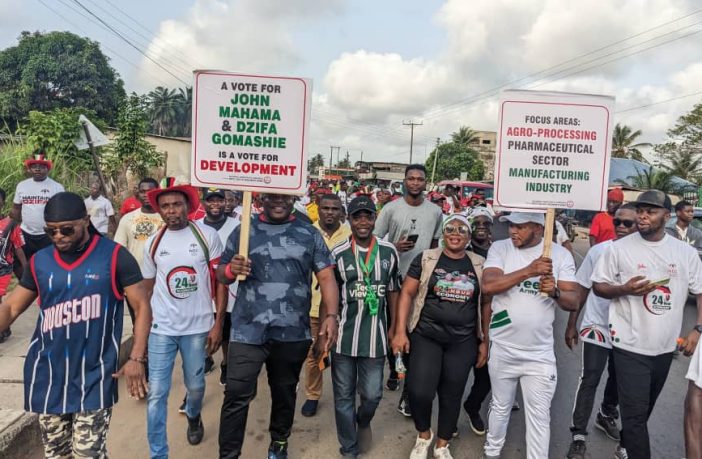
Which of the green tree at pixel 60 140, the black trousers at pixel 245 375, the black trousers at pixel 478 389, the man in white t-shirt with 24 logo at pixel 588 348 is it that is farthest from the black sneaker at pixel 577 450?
the green tree at pixel 60 140

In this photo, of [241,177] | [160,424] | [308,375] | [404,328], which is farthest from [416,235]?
[160,424]

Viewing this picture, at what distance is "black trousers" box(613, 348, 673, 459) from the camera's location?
304 cm

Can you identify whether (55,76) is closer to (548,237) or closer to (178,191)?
(178,191)

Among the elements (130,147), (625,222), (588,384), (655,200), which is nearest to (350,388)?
(588,384)

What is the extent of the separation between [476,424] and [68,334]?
303cm

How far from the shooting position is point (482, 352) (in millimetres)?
3469

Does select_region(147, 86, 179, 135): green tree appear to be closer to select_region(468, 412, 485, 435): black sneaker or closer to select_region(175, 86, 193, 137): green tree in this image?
select_region(175, 86, 193, 137): green tree

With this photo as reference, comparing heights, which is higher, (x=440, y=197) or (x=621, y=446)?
(x=440, y=197)

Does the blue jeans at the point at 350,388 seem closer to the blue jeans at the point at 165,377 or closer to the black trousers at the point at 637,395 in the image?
the blue jeans at the point at 165,377

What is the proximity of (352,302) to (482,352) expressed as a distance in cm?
100

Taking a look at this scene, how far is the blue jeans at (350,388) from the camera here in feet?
11.1

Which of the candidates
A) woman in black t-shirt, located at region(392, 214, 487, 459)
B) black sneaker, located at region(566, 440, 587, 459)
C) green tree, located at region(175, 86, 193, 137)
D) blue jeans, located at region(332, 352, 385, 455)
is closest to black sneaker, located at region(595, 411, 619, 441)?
black sneaker, located at region(566, 440, 587, 459)

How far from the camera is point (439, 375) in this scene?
11.1 feet

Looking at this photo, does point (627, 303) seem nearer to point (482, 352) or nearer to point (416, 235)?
point (482, 352)
